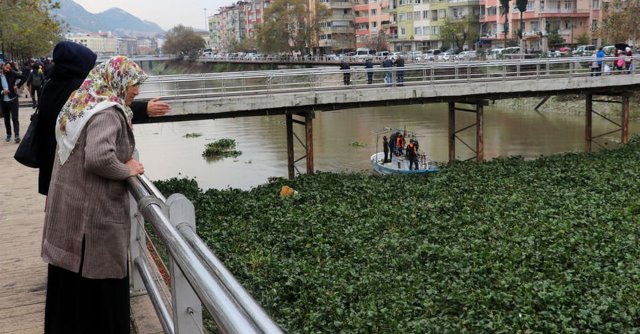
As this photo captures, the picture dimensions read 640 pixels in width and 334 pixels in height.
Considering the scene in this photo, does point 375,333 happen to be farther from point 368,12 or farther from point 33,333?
point 368,12

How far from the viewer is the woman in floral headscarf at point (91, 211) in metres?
3.07

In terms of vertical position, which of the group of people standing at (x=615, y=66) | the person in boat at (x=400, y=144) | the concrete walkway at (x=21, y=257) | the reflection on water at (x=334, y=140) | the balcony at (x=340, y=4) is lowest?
the reflection on water at (x=334, y=140)

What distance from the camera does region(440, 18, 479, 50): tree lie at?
67250 millimetres

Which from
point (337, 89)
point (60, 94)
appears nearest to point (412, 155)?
point (337, 89)

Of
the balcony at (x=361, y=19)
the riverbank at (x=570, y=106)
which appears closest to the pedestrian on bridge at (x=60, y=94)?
the riverbank at (x=570, y=106)

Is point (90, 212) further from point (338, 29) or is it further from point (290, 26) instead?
point (338, 29)

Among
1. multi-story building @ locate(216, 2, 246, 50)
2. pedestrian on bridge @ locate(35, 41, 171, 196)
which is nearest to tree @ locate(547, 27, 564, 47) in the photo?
pedestrian on bridge @ locate(35, 41, 171, 196)

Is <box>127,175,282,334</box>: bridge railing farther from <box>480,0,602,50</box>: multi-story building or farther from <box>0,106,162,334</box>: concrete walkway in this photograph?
<box>480,0,602,50</box>: multi-story building

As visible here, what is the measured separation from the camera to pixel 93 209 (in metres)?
3.08

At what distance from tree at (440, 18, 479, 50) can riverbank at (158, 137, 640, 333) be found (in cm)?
5169

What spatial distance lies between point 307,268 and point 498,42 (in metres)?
62.3

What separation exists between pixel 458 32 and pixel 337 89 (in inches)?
1998

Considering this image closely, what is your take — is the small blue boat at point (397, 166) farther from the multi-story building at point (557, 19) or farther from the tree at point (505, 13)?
the tree at point (505, 13)

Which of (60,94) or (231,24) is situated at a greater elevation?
(231,24)
